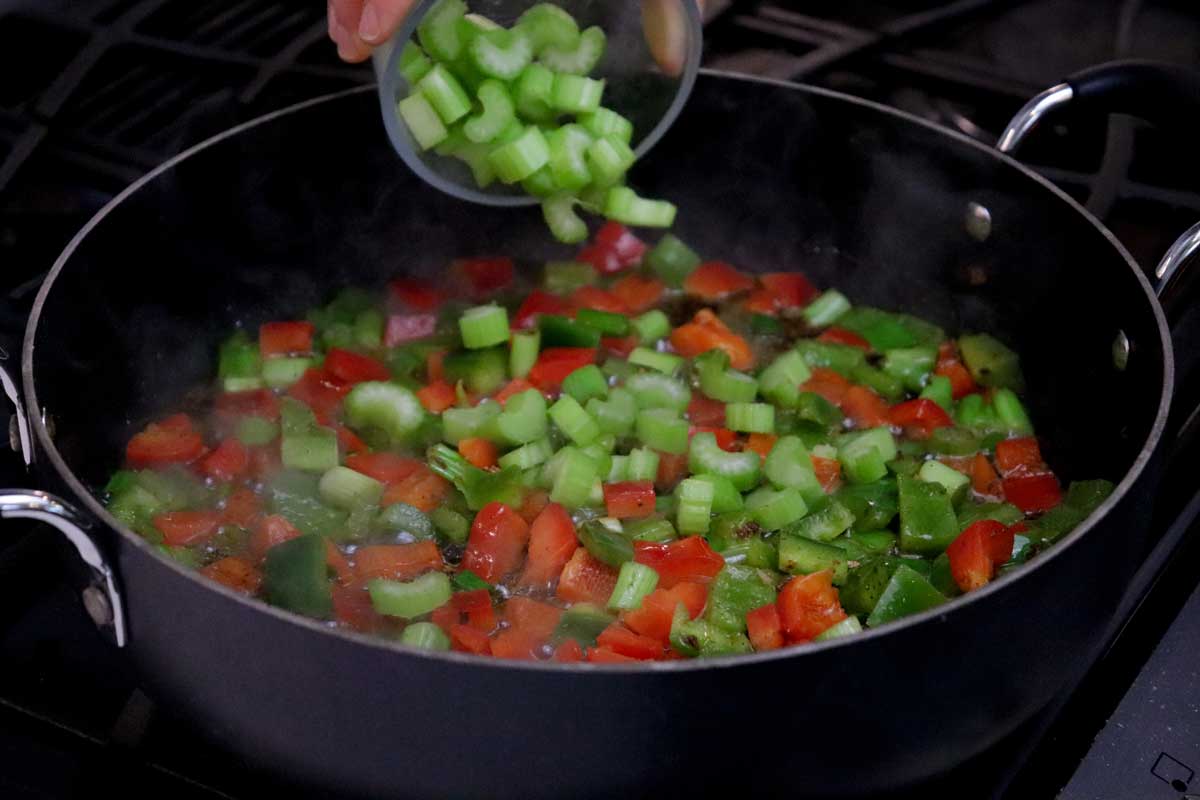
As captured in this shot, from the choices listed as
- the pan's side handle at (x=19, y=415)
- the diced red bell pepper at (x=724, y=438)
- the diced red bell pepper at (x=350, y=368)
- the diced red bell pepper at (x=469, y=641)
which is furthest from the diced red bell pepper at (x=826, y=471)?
the pan's side handle at (x=19, y=415)

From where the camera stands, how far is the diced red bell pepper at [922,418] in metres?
1.93

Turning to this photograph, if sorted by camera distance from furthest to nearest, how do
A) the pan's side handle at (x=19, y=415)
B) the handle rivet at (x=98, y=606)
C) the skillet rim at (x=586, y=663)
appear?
1. the pan's side handle at (x=19, y=415)
2. the handle rivet at (x=98, y=606)
3. the skillet rim at (x=586, y=663)

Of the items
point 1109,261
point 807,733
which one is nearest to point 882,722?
point 807,733

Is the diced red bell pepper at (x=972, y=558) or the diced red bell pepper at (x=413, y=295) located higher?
the diced red bell pepper at (x=972, y=558)

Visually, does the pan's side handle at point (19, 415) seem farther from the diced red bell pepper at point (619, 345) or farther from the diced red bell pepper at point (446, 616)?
the diced red bell pepper at point (619, 345)

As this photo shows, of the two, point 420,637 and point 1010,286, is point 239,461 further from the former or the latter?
point 1010,286

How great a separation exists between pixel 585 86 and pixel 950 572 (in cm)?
84

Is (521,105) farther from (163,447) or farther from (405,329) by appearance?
(163,447)

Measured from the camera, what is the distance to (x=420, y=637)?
146cm

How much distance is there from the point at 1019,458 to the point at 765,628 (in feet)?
2.06

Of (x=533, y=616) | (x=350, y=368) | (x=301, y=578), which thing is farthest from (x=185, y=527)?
(x=533, y=616)

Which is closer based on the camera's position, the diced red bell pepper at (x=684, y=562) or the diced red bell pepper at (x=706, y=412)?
the diced red bell pepper at (x=684, y=562)

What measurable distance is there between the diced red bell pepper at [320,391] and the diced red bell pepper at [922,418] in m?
0.88

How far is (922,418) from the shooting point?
1.93 metres
